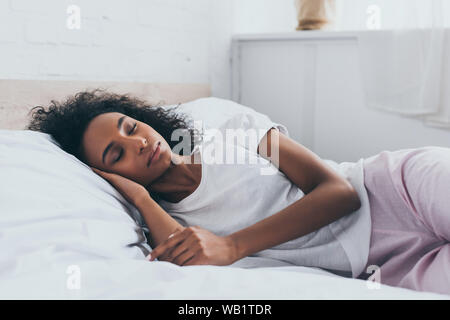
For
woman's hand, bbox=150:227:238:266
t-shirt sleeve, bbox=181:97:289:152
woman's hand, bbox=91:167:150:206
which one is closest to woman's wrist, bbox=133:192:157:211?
woman's hand, bbox=91:167:150:206

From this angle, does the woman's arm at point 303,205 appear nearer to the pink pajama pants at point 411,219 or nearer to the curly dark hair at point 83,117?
the pink pajama pants at point 411,219

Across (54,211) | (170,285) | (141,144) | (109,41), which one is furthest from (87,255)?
(109,41)

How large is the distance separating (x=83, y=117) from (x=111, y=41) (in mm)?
501

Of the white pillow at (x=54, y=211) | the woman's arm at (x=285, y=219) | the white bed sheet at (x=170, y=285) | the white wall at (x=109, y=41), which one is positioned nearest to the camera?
the white bed sheet at (x=170, y=285)

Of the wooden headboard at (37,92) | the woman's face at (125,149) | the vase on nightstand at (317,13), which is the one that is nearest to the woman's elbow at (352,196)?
the woman's face at (125,149)

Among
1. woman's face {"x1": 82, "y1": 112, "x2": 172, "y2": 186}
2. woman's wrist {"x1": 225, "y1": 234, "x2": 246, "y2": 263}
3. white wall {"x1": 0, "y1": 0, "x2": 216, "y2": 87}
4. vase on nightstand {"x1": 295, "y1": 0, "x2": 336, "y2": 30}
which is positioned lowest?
woman's wrist {"x1": 225, "y1": 234, "x2": 246, "y2": 263}

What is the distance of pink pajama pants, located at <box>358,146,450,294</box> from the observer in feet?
2.56

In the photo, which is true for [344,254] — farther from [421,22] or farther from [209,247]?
[421,22]

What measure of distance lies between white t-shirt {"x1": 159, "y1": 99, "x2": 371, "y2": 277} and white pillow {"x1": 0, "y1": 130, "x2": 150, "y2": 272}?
0.15 meters

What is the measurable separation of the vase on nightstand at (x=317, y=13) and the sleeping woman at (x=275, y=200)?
2.93 ft

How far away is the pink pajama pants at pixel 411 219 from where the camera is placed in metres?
0.78

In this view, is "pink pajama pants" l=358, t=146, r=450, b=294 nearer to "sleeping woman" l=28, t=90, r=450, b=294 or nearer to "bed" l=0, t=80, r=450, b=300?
"sleeping woman" l=28, t=90, r=450, b=294

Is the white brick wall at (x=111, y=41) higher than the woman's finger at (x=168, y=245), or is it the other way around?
the white brick wall at (x=111, y=41)

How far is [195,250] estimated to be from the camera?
0.77 meters
